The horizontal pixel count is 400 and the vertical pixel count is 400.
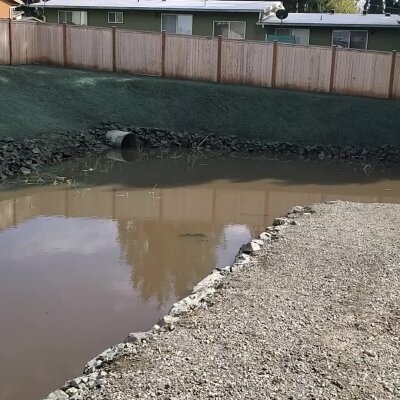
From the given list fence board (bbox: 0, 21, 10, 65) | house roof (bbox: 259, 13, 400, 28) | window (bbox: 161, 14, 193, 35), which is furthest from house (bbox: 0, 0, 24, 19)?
house roof (bbox: 259, 13, 400, 28)

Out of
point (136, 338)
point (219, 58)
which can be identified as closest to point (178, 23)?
point (219, 58)

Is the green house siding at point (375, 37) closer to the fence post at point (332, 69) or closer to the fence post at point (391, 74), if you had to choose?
the fence post at point (391, 74)

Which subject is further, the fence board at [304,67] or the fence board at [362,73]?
the fence board at [304,67]

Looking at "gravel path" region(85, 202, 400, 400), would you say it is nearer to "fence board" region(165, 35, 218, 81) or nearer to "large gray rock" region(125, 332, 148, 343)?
"large gray rock" region(125, 332, 148, 343)

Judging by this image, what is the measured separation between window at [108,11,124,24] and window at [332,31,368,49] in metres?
9.46

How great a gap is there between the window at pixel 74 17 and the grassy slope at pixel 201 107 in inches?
354

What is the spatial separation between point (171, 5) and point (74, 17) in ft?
16.2

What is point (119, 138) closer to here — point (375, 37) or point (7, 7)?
point (375, 37)

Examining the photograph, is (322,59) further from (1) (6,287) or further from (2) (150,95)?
(1) (6,287)

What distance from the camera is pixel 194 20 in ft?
88.2

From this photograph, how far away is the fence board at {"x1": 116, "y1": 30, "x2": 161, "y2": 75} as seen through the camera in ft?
70.5

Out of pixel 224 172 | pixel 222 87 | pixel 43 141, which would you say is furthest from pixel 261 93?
pixel 43 141

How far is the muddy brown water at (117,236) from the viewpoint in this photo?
674 centimetres

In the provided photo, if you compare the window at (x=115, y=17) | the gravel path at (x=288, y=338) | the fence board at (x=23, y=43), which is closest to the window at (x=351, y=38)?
the window at (x=115, y=17)
